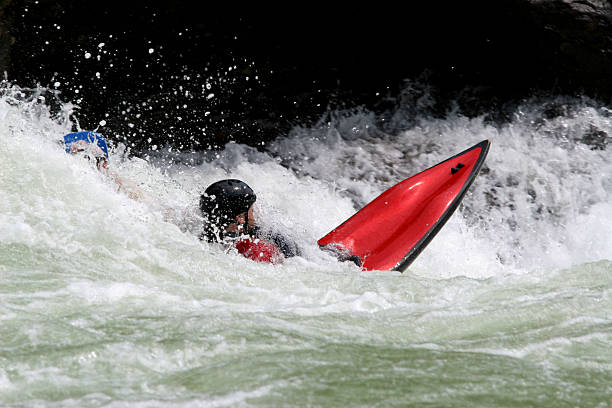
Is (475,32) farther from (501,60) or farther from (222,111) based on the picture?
(222,111)

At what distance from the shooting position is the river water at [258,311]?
1.83 metres

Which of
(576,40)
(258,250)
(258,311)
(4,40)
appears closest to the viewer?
(258,311)

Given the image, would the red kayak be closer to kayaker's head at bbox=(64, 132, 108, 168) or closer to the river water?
the river water

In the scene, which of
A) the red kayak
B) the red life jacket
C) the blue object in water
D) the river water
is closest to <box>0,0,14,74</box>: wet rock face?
the river water

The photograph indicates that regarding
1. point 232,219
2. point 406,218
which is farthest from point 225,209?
point 406,218

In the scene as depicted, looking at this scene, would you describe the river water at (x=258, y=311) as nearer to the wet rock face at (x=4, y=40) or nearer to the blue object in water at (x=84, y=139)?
the blue object in water at (x=84, y=139)

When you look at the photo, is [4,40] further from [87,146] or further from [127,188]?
[127,188]

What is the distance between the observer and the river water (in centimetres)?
183

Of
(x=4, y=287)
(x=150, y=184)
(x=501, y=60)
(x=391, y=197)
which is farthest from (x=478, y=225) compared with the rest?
(x=4, y=287)

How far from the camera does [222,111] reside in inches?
257

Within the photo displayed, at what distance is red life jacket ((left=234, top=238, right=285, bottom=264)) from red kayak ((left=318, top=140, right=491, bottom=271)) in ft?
2.90

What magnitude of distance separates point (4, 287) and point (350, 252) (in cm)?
239

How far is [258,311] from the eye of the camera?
2.54m

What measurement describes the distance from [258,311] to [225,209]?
3.34ft
